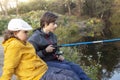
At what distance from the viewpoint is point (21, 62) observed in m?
3.82

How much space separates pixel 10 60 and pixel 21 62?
0.19 meters

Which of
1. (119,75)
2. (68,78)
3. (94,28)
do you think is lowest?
(94,28)

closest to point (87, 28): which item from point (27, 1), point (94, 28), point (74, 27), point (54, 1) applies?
point (94, 28)

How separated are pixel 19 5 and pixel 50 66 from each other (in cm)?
2764

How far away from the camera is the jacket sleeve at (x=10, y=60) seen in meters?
3.63

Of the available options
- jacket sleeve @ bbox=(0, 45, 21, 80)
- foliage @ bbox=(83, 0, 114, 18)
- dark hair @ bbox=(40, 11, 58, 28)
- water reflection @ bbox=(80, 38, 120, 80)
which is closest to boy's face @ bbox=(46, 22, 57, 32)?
dark hair @ bbox=(40, 11, 58, 28)

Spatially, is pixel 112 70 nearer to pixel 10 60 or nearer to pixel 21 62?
pixel 21 62

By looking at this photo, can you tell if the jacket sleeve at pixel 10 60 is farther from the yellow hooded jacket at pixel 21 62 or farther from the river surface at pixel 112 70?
the river surface at pixel 112 70

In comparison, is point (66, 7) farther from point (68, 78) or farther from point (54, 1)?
point (68, 78)

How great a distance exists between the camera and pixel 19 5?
3153 centimetres

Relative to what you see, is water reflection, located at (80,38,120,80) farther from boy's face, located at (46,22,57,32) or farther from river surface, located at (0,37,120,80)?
boy's face, located at (46,22,57,32)

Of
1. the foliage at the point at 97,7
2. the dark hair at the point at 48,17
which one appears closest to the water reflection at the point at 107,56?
the dark hair at the point at 48,17

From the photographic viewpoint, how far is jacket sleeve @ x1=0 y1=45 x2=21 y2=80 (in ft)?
11.9

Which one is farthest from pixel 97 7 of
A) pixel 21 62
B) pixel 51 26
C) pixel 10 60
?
pixel 10 60
